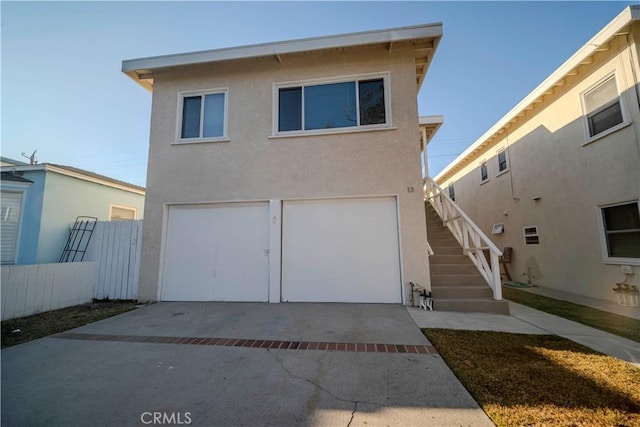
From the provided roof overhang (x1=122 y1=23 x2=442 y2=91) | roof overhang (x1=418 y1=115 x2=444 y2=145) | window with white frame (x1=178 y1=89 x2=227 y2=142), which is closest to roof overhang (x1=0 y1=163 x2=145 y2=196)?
roof overhang (x1=122 y1=23 x2=442 y2=91)

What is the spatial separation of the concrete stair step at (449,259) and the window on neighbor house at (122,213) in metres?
11.4

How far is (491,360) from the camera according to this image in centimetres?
316

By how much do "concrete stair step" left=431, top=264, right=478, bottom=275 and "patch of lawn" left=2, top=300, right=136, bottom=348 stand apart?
289 inches

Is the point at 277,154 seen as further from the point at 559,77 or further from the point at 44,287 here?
the point at 559,77

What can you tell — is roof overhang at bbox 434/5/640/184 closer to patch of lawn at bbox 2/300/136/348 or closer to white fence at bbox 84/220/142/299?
white fence at bbox 84/220/142/299

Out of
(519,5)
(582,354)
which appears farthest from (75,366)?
(519,5)

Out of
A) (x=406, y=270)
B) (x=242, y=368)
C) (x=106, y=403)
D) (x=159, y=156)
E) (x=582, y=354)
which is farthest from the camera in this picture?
(x=159, y=156)

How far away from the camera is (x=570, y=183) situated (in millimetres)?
7527

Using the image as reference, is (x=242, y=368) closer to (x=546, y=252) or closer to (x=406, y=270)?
(x=406, y=270)

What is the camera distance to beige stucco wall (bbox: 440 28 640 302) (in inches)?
239

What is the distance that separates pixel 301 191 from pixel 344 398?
469cm

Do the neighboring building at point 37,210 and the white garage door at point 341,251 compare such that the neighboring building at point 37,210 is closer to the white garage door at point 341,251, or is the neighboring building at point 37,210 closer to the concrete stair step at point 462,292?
the white garage door at point 341,251

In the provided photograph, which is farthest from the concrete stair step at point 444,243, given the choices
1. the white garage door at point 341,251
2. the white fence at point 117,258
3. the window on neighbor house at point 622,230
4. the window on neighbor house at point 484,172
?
the white fence at point 117,258

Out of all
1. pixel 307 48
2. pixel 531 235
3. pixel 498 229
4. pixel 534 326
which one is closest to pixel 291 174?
pixel 307 48
